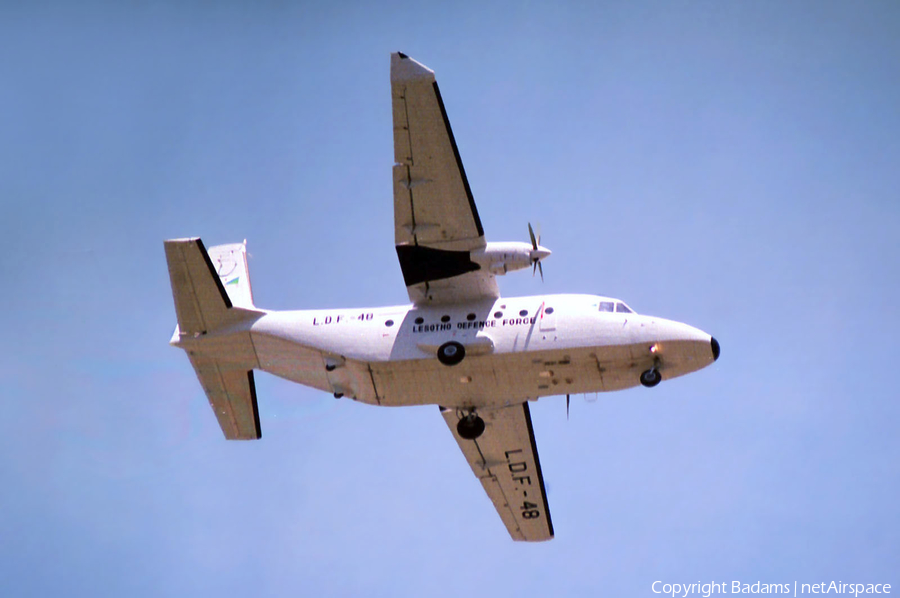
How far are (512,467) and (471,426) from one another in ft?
7.05

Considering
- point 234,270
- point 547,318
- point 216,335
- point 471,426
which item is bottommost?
point 471,426

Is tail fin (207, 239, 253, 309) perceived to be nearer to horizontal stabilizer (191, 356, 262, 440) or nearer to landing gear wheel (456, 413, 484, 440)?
horizontal stabilizer (191, 356, 262, 440)

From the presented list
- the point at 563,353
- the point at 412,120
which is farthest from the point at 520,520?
the point at 412,120

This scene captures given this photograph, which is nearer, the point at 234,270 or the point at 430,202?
→ the point at 430,202

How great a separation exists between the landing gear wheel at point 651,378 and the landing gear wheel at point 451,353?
2.81 metres

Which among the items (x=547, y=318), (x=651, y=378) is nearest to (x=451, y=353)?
(x=547, y=318)

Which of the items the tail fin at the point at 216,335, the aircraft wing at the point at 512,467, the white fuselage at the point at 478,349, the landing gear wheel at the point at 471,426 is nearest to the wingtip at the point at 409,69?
the white fuselage at the point at 478,349

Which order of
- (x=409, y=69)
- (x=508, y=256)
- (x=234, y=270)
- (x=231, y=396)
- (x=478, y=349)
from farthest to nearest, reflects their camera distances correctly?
(x=234, y=270), (x=231, y=396), (x=508, y=256), (x=478, y=349), (x=409, y=69)

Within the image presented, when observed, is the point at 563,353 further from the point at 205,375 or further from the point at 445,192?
the point at 205,375

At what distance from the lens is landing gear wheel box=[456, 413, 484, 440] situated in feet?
53.8

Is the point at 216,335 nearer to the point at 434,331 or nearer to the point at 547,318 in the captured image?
the point at 434,331

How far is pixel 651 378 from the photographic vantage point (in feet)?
49.4

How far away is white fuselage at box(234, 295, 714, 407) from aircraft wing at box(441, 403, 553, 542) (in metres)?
0.96

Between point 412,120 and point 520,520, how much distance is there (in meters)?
8.44
